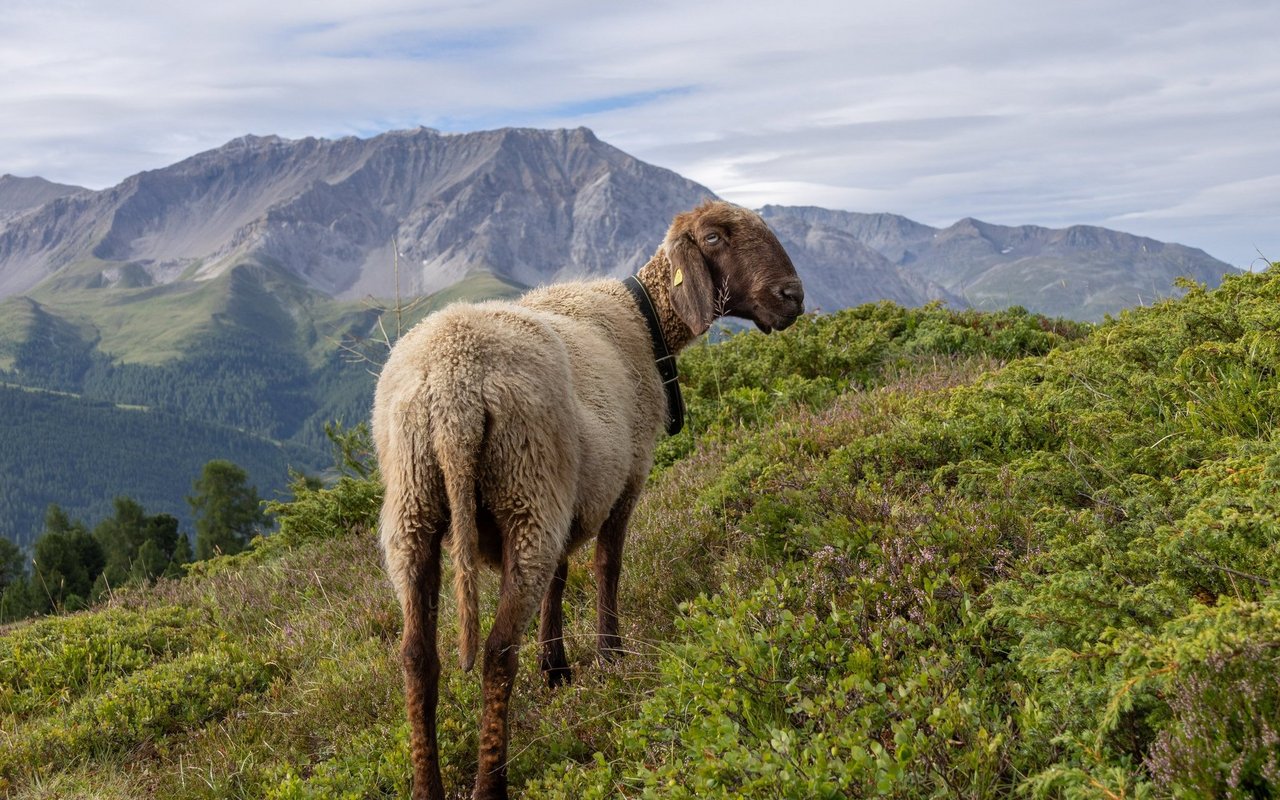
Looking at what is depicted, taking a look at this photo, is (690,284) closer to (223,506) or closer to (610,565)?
(610,565)

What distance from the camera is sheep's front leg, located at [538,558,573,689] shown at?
5637 millimetres

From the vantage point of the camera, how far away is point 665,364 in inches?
251

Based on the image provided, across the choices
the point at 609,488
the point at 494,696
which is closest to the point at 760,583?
the point at 609,488

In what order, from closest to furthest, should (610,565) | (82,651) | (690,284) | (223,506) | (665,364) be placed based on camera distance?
(610,565)
(665,364)
(690,284)
(82,651)
(223,506)

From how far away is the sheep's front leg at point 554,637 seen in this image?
5.64 m

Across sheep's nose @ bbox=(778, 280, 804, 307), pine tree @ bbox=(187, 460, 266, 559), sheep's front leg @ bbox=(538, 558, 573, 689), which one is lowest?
pine tree @ bbox=(187, 460, 266, 559)

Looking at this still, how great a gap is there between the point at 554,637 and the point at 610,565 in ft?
1.96

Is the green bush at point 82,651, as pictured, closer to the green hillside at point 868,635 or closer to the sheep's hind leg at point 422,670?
the green hillside at point 868,635

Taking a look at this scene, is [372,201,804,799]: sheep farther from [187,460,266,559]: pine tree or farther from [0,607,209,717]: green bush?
[187,460,266,559]: pine tree

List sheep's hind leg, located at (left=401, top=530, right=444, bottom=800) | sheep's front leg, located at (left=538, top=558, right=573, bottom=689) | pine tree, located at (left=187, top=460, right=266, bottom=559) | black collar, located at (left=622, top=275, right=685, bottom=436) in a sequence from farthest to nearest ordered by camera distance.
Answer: pine tree, located at (left=187, top=460, right=266, bottom=559)
black collar, located at (left=622, top=275, right=685, bottom=436)
sheep's front leg, located at (left=538, top=558, right=573, bottom=689)
sheep's hind leg, located at (left=401, top=530, right=444, bottom=800)

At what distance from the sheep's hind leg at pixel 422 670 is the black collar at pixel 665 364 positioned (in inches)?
98.3

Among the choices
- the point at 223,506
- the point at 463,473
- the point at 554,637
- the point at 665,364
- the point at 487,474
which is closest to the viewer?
the point at 463,473

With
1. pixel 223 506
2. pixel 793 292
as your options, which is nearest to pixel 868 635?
pixel 793 292

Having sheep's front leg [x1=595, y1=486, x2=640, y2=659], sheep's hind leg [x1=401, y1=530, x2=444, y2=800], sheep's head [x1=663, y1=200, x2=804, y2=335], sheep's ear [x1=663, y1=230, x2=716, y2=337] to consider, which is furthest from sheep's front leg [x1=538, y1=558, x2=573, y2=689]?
sheep's head [x1=663, y1=200, x2=804, y2=335]
